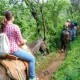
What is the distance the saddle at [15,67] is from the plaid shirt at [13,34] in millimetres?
221

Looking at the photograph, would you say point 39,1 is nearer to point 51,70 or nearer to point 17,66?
point 51,70

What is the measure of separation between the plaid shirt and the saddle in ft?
0.73

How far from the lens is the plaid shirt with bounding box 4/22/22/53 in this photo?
251 inches

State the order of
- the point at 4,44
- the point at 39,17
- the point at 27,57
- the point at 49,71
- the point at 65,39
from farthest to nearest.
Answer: the point at 65,39 < the point at 39,17 < the point at 49,71 < the point at 27,57 < the point at 4,44

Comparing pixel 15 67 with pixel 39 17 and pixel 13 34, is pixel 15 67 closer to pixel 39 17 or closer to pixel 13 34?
pixel 13 34

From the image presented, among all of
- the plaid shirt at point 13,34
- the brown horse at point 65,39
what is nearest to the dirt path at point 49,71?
the brown horse at point 65,39

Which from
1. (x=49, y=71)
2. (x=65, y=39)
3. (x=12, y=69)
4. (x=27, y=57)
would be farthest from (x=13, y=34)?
(x=65, y=39)

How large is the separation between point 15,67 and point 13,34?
0.64m

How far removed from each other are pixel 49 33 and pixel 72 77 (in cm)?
1054

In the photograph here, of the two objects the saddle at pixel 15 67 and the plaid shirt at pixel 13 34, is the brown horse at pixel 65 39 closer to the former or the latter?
the saddle at pixel 15 67

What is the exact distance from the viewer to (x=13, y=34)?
640 centimetres

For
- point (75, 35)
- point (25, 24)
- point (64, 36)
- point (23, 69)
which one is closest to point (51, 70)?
point (25, 24)

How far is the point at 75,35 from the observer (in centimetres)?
2341

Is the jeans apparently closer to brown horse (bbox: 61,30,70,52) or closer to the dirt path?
the dirt path
